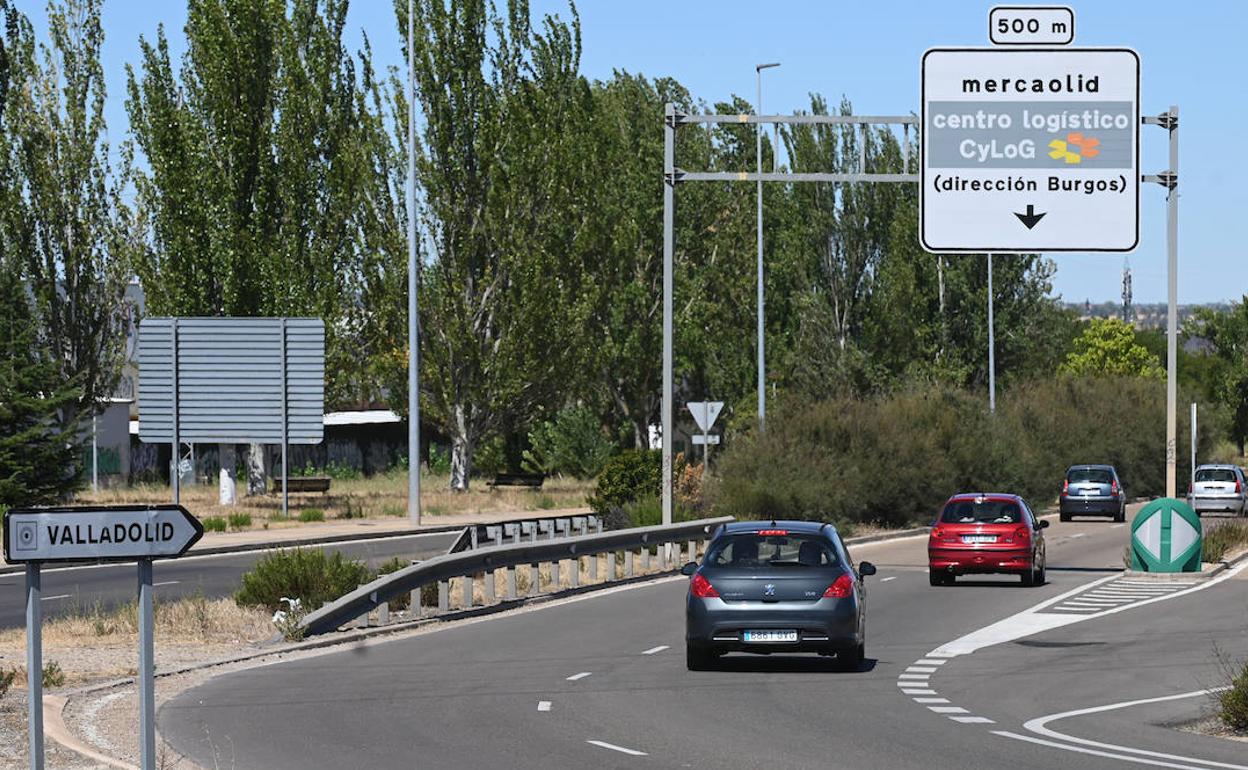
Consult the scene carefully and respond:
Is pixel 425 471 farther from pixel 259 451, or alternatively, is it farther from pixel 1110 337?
pixel 1110 337

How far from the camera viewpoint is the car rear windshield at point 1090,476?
5578 centimetres

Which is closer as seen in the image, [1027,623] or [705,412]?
[1027,623]

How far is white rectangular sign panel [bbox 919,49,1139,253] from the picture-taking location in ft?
100

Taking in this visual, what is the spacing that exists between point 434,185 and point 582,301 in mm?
6634

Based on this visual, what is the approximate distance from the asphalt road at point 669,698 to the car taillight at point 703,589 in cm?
76

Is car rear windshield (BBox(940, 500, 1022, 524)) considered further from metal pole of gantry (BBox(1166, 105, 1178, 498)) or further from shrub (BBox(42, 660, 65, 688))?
shrub (BBox(42, 660, 65, 688))

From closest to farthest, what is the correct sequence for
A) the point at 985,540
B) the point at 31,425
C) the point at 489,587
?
the point at 489,587, the point at 985,540, the point at 31,425

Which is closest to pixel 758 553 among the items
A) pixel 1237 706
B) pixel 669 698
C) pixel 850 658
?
pixel 850 658

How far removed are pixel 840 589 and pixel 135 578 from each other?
1706cm

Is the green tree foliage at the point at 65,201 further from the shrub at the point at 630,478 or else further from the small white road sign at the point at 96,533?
the small white road sign at the point at 96,533

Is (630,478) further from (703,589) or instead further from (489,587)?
(703,589)

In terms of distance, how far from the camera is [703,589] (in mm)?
19188

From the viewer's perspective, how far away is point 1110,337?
140125 mm

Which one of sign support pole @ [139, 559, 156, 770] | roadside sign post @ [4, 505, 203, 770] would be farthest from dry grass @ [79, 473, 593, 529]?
roadside sign post @ [4, 505, 203, 770]
